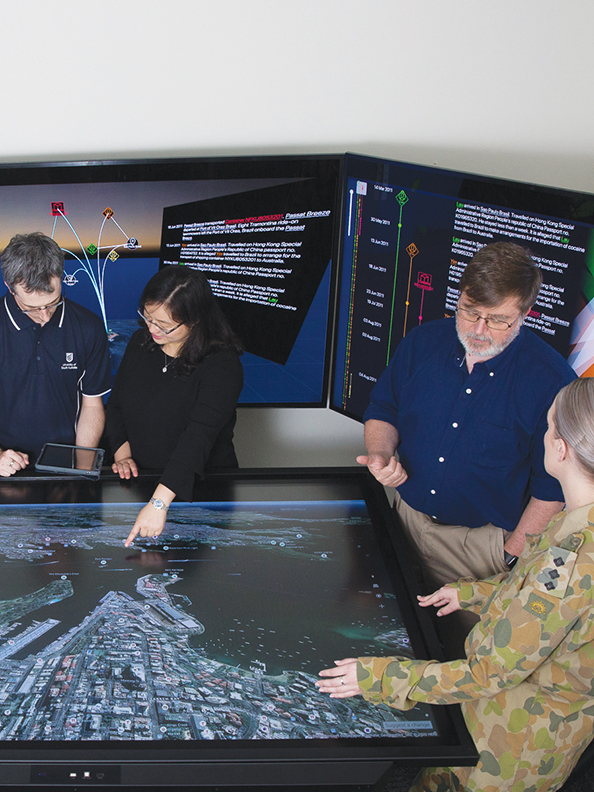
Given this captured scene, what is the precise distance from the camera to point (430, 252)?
8.07 ft

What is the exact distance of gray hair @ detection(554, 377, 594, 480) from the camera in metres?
1.30

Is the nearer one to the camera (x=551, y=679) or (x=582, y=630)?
(x=582, y=630)

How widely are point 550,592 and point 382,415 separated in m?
1.01

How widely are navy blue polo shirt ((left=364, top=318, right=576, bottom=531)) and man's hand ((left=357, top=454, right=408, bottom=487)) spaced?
0.14 metres

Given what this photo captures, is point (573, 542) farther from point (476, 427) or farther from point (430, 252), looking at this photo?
point (430, 252)

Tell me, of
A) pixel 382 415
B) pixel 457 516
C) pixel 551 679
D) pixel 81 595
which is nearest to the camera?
pixel 551 679

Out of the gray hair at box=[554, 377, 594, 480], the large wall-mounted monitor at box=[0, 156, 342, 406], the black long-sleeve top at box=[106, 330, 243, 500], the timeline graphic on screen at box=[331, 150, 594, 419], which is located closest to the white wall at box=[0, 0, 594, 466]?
the large wall-mounted monitor at box=[0, 156, 342, 406]

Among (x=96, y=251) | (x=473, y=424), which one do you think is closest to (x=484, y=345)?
(x=473, y=424)

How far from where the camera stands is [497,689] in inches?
52.6

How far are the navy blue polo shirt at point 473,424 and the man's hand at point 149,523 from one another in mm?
806

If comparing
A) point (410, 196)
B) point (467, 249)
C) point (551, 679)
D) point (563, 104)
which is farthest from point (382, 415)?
point (563, 104)

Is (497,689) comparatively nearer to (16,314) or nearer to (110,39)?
(16,314)

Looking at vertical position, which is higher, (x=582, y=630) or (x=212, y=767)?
(x=582, y=630)

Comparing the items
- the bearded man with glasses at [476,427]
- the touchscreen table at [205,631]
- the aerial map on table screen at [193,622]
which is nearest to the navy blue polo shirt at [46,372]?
the touchscreen table at [205,631]
